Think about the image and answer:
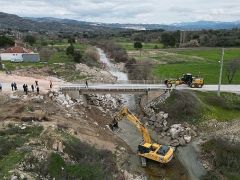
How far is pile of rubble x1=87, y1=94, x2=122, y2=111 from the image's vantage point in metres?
55.5

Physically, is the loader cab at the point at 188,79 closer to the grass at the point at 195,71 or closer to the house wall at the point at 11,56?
the grass at the point at 195,71

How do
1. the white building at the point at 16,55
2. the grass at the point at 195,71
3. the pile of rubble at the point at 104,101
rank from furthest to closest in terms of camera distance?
the white building at the point at 16,55 < the grass at the point at 195,71 < the pile of rubble at the point at 104,101

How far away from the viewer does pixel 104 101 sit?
57312mm

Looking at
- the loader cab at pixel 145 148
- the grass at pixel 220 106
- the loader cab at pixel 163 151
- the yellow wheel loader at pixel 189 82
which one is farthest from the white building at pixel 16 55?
the loader cab at pixel 163 151

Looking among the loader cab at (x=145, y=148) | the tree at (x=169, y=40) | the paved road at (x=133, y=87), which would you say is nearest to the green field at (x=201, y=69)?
the paved road at (x=133, y=87)

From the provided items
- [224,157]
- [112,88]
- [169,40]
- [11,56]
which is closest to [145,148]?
[224,157]

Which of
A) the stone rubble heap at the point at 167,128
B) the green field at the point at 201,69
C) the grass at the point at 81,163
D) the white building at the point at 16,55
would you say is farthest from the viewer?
the white building at the point at 16,55

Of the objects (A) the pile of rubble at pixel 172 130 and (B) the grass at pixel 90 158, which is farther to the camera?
(A) the pile of rubble at pixel 172 130

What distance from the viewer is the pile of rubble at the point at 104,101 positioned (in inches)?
2184

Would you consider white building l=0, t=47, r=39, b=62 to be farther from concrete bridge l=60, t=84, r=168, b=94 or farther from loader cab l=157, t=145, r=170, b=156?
loader cab l=157, t=145, r=170, b=156

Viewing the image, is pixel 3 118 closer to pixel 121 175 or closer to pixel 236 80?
pixel 121 175

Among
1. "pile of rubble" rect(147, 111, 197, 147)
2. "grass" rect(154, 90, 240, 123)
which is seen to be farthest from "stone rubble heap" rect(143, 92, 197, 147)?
"grass" rect(154, 90, 240, 123)

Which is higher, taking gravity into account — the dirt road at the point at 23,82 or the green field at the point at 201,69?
the dirt road at the point at 23,82

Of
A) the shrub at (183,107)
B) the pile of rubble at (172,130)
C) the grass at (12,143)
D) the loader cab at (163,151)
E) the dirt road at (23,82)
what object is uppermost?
the dirt road at (23,82)
